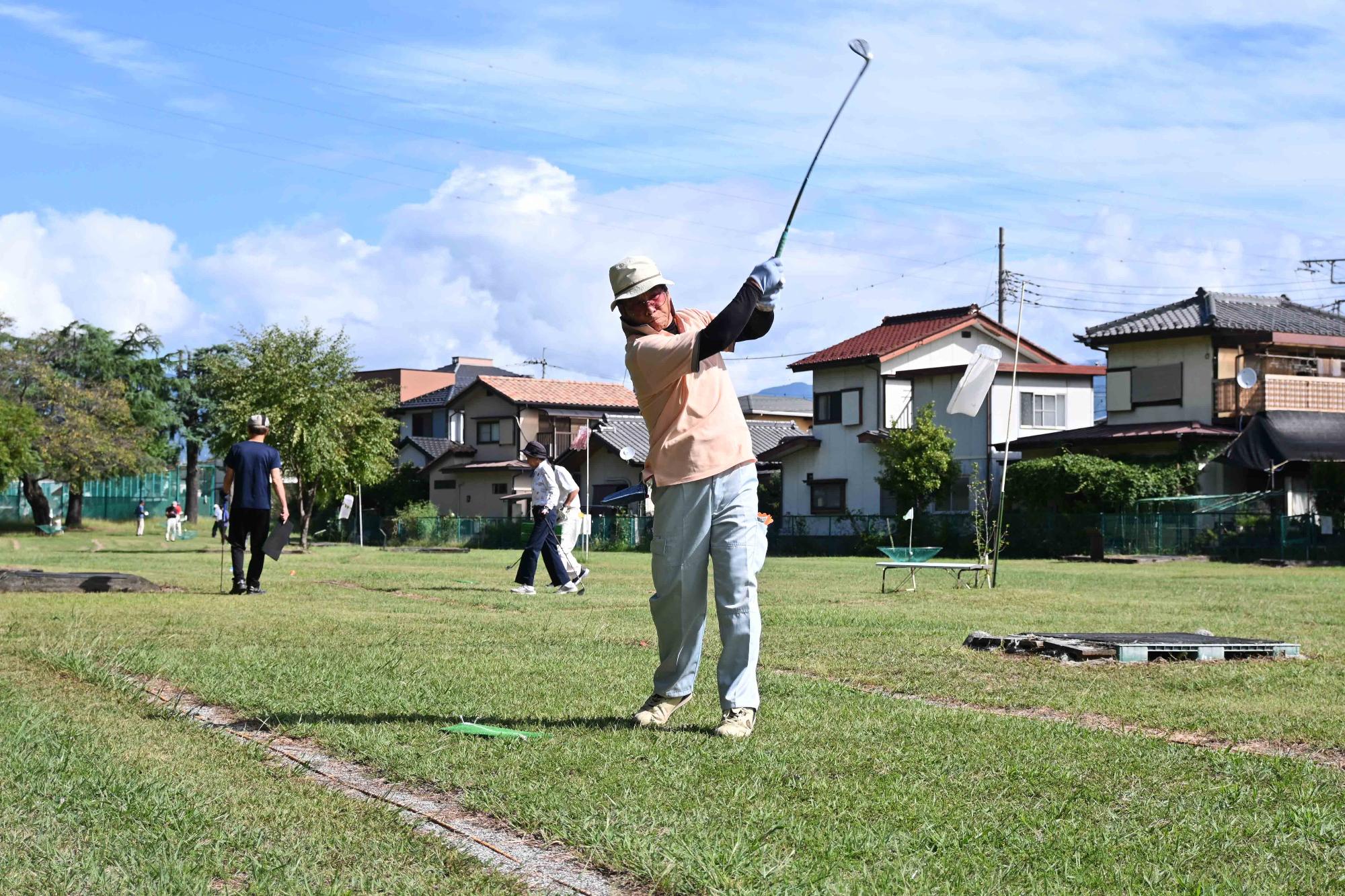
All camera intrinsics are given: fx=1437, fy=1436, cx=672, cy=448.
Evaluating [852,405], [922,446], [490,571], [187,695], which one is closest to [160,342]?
[852,405]

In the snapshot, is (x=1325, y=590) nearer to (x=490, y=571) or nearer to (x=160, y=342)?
(x=490, y=571)

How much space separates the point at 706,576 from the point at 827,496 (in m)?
42.0

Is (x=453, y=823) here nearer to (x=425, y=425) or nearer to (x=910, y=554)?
(x=910, y=554)

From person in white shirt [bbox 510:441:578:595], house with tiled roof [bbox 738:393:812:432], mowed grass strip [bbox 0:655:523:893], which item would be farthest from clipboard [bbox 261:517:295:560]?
house with tiled roof [bbox 738:393:812:432]

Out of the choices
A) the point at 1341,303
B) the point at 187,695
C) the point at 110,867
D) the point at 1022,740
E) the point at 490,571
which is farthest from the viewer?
the point at 1341,303

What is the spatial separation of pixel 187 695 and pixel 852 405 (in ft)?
136

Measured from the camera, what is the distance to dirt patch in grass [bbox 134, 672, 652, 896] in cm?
350

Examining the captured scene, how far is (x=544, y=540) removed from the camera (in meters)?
15.5

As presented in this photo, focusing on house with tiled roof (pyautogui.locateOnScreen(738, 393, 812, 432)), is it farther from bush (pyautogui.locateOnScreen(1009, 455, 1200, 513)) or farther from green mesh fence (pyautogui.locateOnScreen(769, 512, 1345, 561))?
bush (pyautogui.locateOnScreen(1009, 455, 1200, 513))

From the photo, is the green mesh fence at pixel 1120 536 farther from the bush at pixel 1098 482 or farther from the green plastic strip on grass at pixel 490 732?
the green plastic strip on grass at pixel 490 732

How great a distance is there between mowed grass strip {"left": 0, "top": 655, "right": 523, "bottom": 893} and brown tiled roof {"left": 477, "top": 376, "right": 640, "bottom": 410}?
186 ft

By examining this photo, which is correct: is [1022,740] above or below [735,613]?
below

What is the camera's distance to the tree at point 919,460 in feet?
134

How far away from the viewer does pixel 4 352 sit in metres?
58.4
